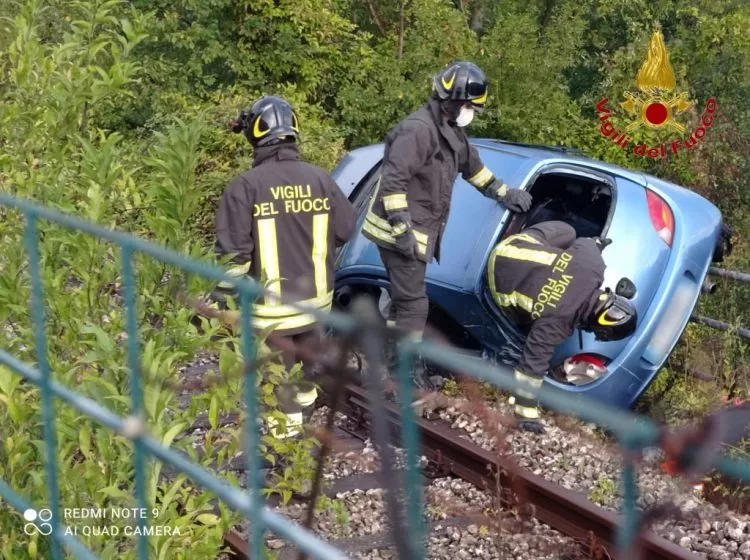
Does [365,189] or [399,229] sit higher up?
[399,229]

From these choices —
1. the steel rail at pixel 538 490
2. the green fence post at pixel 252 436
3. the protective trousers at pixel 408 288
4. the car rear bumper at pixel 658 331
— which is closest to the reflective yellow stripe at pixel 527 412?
the steel rail at pixel 538 490

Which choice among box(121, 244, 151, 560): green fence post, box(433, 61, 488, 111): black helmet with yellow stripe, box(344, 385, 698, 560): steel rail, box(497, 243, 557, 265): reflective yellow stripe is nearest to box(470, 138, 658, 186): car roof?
box(433, 61, 488, 111): black helmet with yellow stripe

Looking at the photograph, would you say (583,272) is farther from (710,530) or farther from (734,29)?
(734,29)

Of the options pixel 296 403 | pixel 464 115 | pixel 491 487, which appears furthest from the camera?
pixel 464 115

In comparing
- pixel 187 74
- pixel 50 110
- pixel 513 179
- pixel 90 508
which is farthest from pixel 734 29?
pixel 90 508

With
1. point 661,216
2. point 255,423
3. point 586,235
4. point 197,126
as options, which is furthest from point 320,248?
point 255,423

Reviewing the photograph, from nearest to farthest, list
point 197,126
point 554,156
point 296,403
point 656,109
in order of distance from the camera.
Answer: point 197,126, point 296,403, point 554,156, point 656,109

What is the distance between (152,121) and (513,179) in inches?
192

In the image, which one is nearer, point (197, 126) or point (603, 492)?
point (197, 126)

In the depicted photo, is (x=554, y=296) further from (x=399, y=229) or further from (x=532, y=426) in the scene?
(x=399, y=229)

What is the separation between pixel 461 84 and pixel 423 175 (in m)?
0.57

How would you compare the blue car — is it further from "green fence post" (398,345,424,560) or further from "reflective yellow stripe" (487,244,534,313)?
"green fence post" (398,345,424,560)

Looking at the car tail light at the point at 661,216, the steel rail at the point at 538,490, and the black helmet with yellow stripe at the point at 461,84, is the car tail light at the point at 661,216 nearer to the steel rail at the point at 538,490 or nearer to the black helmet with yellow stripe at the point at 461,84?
the black helmet with yellow stripe at the point at 461,84

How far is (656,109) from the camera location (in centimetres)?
1205
